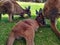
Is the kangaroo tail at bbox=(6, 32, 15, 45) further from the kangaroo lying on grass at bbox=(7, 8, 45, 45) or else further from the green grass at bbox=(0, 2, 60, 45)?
the green grass at bbox=(0, 2, 60, 45)

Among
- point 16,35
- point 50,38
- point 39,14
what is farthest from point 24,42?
point 39,14

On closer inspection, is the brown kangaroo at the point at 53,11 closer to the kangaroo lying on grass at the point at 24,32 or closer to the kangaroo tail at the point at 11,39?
the kangaroo lying on grass at the point at 24,32

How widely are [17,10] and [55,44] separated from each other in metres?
2.10

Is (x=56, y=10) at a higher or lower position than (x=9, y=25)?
higher

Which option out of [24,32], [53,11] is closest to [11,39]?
[24,32]

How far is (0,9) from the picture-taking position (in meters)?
7.22

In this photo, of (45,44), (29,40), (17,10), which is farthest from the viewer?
(17,10)

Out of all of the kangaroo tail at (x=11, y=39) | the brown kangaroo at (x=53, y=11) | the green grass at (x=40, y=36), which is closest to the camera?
the kangaroo tail at (x=11, y=39)

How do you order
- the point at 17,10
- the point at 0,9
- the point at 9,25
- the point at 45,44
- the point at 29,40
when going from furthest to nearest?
the point at 17,10, the point at 0,9, the point at 9,25, the point at 45,44, the point at 29,40

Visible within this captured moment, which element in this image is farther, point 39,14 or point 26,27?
point 39,14

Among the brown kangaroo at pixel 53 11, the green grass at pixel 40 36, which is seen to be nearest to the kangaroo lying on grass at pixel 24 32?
the green grass at pixel 40 36

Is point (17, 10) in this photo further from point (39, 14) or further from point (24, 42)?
point (24, 42)

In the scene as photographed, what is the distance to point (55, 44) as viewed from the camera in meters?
6.09

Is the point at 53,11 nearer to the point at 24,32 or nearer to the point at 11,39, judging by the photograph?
the point at 24,32
